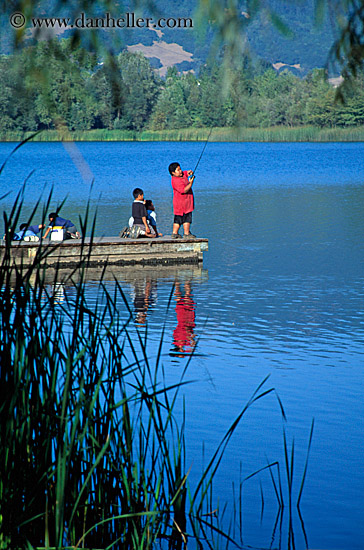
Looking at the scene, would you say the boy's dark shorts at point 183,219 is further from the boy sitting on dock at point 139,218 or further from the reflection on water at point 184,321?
the reflection on water at point 184,321

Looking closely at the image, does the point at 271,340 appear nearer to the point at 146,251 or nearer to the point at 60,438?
the point at 146,251

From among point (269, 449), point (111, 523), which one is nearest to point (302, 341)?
point (269, 449)

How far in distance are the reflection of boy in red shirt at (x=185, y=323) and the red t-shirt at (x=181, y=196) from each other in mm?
1490

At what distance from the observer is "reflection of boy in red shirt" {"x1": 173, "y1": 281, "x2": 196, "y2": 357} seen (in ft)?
27.8

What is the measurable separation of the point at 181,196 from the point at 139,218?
84 centimetres

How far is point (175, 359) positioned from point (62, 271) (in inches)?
217

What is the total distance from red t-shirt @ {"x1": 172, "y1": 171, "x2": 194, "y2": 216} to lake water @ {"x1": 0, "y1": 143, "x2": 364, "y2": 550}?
946 mm

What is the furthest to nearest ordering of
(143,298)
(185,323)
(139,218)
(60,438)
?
(139,218) → (143,298) → (185,323) → (60,438)

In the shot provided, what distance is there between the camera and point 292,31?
313cm

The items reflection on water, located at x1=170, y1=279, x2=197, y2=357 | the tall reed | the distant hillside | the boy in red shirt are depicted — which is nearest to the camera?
the distant hillside

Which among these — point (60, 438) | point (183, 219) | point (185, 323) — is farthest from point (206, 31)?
point (183, 219)

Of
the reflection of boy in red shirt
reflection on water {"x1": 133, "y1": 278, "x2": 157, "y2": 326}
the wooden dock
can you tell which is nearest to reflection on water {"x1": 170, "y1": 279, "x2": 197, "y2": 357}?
the reflection of boy in red shirt

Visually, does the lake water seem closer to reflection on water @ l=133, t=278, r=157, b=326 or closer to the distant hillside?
reflection on water @ l=133, t=278, r=157, b=326

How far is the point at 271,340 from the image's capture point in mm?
8562
